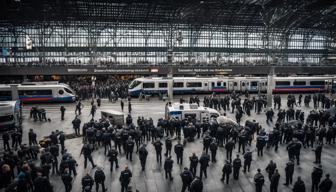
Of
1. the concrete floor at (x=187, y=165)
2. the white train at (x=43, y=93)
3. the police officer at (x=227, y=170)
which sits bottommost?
the concrete floor at (x=187, y=165)

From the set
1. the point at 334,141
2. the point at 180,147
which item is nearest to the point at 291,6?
the point at 334,141

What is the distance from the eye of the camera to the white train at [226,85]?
125 ft

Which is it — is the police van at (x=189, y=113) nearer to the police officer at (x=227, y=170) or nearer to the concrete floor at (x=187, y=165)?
the concrete floor at (x=187, y=165)

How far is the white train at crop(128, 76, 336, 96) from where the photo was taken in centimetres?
3816

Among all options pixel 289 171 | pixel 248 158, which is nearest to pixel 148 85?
pixel 248 158

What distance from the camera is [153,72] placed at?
4975 centimetres

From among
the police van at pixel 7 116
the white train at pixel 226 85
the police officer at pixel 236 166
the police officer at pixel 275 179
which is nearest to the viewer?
the police officer at pixel 275 179

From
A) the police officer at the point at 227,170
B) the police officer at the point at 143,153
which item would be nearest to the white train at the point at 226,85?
the police officer at the point at 143,153

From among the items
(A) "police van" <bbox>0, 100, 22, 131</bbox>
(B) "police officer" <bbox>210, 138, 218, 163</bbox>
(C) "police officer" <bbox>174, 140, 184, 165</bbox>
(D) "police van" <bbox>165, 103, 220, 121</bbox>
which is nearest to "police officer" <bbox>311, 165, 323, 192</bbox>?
(B) "police officer" <bbox>210, 138, 218, 163</bbox>

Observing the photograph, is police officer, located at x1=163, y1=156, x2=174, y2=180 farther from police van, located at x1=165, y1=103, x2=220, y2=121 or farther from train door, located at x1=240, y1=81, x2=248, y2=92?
train door, located at x1=240, y1=81, x2=248, y2=92

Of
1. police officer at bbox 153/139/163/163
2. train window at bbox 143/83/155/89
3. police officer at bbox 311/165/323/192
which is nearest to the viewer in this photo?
police officer at bbox 311/165/323/192

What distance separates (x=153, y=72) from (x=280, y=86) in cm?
2150

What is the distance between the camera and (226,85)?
40.3 meters

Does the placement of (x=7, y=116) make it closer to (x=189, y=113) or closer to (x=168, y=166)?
(x=189, y=113)
